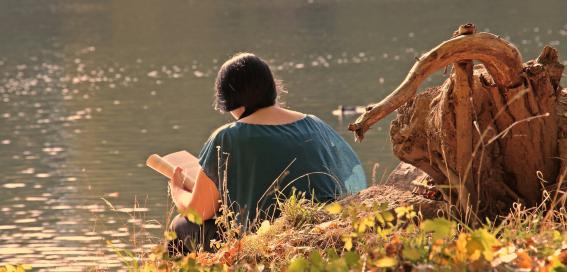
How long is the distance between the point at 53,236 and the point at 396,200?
875cm

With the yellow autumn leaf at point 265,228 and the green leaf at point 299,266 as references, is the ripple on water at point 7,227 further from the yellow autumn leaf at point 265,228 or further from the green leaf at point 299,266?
the green leaf at point 299,266

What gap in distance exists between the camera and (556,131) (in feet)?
20.3

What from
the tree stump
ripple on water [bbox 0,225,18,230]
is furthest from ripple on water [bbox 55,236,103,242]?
the tree stump

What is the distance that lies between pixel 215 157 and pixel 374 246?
4.57ft

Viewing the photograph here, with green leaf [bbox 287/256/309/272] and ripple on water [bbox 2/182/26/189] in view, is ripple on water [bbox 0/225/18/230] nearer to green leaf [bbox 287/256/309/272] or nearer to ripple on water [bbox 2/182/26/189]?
ripple on water [bbox 2/182/26/189]

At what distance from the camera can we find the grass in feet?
14.7

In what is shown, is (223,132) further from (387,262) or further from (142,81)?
(142,81)

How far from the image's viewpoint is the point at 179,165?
6738 millimetres

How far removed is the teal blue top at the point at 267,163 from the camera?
641cm

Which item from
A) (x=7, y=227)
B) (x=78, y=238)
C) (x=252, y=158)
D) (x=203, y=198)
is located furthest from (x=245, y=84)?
(x=7, y=227)

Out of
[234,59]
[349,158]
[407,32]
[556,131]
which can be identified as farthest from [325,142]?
[407,32]

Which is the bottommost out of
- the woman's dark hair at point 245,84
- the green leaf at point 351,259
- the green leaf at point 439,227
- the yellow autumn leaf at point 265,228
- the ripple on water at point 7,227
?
the ripple on water at point 7,227

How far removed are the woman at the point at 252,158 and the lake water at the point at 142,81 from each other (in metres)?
0.34

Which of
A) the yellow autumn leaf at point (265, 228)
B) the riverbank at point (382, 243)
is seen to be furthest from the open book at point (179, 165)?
the yellow autumn leaf at point (265, 228)
